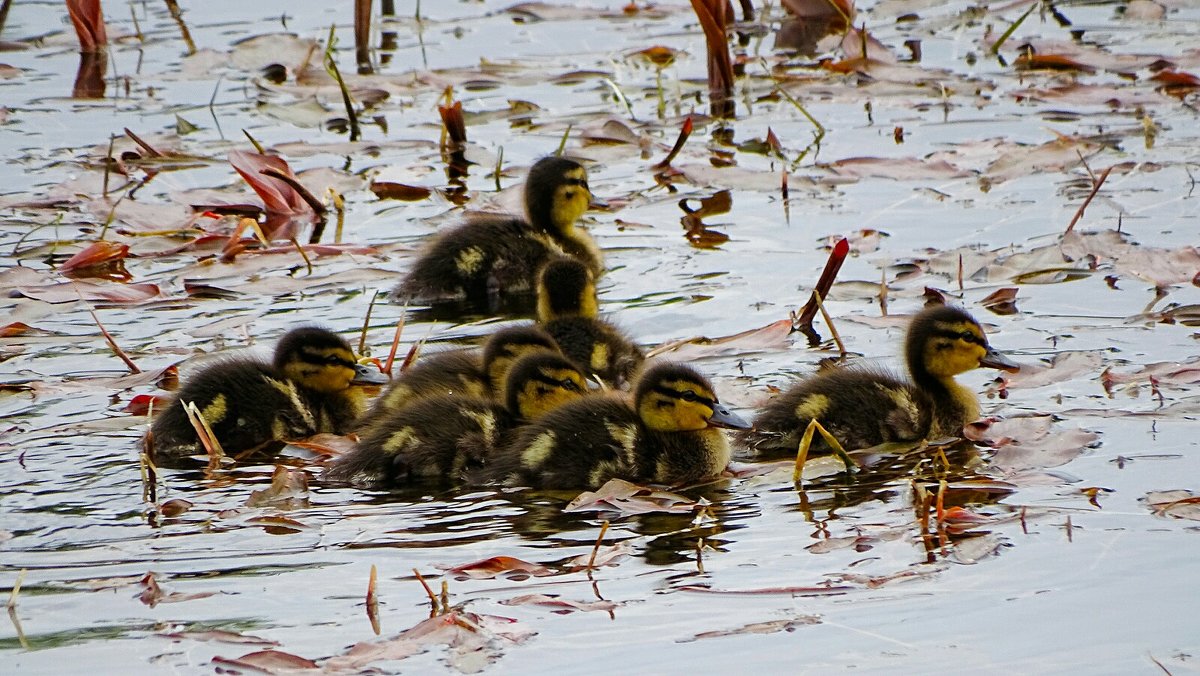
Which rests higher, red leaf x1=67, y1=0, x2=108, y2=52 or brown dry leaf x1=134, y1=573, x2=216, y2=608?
red leaf x1=67, y1=0, x2=108, y2=52

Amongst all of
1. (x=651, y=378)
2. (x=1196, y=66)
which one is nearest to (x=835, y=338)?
(x=651, y=378)

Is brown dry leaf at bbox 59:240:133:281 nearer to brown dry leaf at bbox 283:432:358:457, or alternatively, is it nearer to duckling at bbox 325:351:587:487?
brown dry leaf at bbox 283:432:358:457

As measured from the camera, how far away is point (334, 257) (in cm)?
724

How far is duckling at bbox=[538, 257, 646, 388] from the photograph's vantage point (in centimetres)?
575

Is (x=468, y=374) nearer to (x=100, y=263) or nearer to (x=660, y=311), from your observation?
(x=660, y=311)

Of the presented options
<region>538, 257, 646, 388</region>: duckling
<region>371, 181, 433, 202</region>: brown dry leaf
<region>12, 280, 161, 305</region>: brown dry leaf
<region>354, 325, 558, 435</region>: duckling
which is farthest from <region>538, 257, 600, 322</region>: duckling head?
<region>371, 181, 433, 202</region>: brown dry leaf

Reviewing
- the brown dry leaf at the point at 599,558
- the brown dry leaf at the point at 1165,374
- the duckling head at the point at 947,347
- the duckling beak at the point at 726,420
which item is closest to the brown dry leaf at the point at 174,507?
the brown dry leaf at the point at 599,558

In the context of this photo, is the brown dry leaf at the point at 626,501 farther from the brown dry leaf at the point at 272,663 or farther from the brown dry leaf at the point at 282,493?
the brown dry leaf at the point at 272,663

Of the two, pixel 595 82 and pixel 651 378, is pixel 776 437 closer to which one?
pixel 651 378

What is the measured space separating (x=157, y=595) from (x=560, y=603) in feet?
2.92

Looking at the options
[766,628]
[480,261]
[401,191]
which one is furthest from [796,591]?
[401,191]

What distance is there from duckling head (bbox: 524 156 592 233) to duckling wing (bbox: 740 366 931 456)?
208 centimetres

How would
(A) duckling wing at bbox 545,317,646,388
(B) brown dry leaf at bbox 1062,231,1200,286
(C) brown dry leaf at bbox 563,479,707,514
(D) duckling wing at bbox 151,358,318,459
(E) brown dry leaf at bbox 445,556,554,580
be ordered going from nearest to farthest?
(E) brown dry leaf at bbox 445,556,554,580 < (C) brown dry leaf at bbox 563,479,707,514 < (D) duckling wing at bbox 151,358,318,459 < (A) duckling wing at bbox 545,317,646,388 < (B) brown dry leaf at bbox 1062,231,1200,286

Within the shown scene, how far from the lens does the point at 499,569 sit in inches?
162
